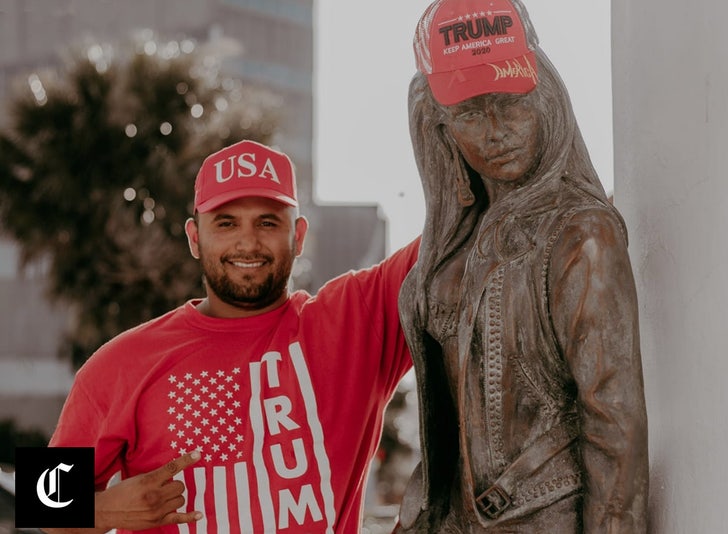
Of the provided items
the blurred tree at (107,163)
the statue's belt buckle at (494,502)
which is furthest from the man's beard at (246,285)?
the blurred tree at (107,163)

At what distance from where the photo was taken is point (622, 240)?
6.40 feet

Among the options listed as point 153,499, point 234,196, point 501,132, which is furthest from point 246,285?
point 501,132

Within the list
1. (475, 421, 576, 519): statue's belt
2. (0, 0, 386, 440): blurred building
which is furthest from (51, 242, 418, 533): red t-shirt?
(0, 0, 386, 440): blurred building

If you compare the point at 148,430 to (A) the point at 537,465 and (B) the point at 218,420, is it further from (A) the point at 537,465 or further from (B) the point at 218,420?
(A) the point at 537,465

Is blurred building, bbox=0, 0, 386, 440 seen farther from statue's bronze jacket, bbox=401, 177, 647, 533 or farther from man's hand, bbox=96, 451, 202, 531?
statue's bronze jacket, bbox=401, 177, 647, 533

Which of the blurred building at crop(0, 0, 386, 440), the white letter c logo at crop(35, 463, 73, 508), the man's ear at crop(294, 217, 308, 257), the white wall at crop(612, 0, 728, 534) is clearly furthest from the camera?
the blurred building at crop(0, 0, 386, 440)

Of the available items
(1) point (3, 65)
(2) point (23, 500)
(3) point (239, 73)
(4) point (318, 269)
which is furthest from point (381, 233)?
(2) point (23, 500)

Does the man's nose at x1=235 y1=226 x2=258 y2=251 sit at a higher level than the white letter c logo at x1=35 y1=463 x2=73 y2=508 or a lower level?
higher

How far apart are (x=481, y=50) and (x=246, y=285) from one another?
4.06 ft

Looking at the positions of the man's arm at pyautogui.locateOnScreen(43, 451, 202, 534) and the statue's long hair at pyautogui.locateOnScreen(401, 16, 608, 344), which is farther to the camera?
the man's arm at pyautogui.locateOnScreen(43, 451, 202, 534)

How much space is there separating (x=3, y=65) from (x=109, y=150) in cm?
1704

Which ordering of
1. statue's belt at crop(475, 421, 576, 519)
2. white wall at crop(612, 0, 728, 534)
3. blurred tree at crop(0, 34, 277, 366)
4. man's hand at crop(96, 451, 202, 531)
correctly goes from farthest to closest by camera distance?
blurred tree at crop(0, 34, 277, 366), man's hand at crop(96, 451, 202, 531), statue's belt at crop(475, 421, 576, 519), white wall at crop(612, 0, 728, 534)

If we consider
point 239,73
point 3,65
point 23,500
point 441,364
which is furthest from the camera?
point 239,73

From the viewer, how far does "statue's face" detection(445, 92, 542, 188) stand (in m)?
2.06
